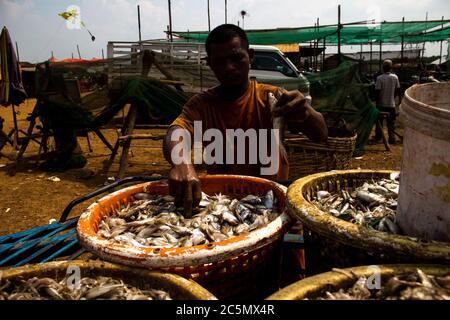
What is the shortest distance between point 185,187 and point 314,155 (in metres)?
4.66

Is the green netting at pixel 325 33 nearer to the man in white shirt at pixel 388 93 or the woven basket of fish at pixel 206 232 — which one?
the man in white shirt at pixel 388 93

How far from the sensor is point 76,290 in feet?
4.33

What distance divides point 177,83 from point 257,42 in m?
12.3

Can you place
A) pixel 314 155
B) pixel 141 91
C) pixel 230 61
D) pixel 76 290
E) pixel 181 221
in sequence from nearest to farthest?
pixel 76 290 → pixel 181 221 → pixel 230 61 → pixel 314 155 → pixel 141 91

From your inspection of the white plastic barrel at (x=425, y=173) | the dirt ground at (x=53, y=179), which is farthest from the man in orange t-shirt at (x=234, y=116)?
the dirt ground at (x=53, y=179)

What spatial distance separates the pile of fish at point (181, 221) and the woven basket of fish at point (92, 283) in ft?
1.01

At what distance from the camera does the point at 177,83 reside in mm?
7734

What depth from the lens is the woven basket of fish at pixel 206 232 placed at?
4.51 feet

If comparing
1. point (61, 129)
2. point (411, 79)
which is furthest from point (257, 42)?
point (61, 129)

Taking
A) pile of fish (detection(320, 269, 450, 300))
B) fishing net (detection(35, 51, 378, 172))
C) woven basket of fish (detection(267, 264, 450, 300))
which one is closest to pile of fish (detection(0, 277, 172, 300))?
woven basket of fish (detection(267, 264, 450, 300))

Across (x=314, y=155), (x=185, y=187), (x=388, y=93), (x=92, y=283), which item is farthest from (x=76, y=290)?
(x=388, y=93)

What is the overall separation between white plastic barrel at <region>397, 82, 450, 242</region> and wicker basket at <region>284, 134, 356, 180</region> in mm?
4804

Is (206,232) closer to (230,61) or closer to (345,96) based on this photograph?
(230,61)
